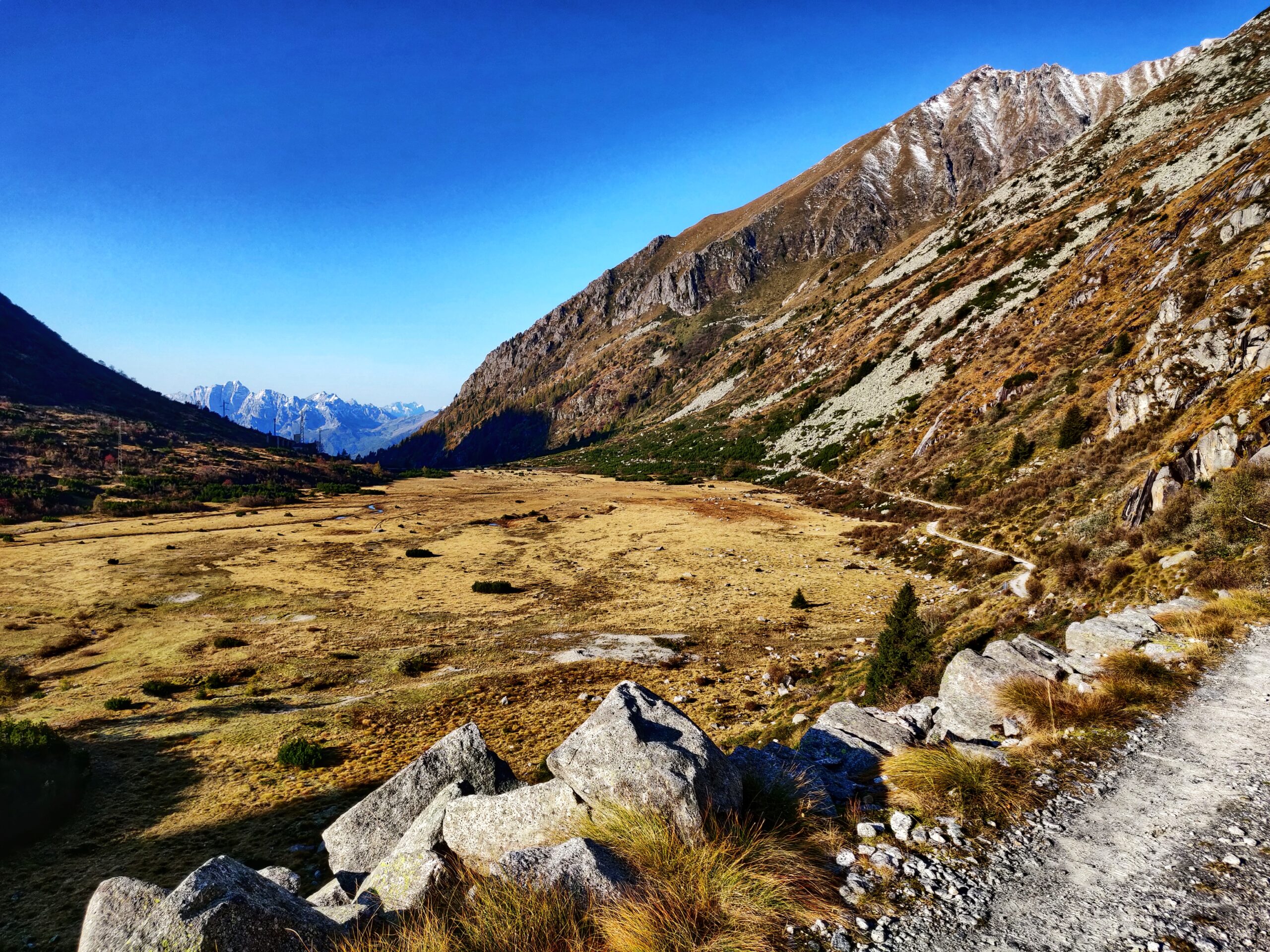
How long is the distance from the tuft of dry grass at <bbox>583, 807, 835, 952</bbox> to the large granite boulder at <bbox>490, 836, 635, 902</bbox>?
6.9 inches

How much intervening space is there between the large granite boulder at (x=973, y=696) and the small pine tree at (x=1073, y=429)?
32880 millimetres

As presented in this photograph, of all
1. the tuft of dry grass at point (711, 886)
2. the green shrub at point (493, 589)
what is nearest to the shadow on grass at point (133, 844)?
the tuft of dry grass at point (711, 886)

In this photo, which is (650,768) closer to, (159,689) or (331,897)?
(331,897)

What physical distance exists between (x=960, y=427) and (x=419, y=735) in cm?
5349

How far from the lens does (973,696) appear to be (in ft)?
31.0

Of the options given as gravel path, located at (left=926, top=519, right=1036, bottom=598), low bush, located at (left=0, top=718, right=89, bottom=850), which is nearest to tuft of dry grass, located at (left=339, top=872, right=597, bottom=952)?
low bush, located at (left=0, top=718, right=89, bottom=850)

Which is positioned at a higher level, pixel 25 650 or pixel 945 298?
pixel 945 298

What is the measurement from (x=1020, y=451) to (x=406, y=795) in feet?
143

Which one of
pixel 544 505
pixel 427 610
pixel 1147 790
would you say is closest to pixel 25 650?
pixel 427 610

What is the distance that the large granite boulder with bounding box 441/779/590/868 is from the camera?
21.8ft

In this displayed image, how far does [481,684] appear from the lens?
1998 cm

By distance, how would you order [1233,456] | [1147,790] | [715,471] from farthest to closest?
[715,471] < [1233,456] < [1147,790]

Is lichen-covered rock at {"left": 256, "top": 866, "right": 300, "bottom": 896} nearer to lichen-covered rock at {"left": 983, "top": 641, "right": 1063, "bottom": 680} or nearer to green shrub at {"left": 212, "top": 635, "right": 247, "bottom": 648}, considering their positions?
lichen-covered rock at {"left": 983, "top": 641, "right": 1063, "bottom": 680}

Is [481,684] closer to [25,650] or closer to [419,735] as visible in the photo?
[419,735]
